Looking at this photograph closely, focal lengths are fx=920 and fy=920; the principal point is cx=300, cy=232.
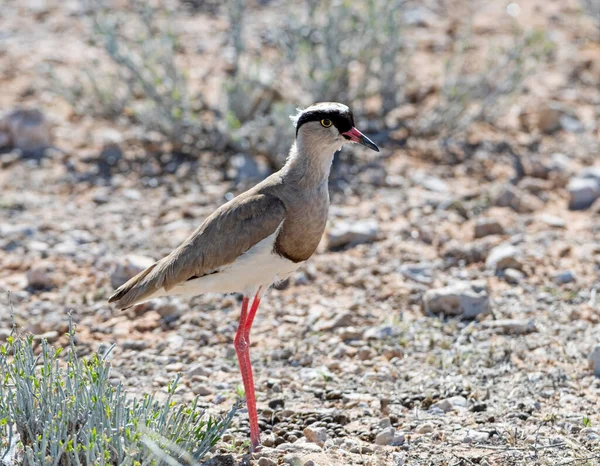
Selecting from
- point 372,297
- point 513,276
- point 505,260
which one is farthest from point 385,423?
point 505,260

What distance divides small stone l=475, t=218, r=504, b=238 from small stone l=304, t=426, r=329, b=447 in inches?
115

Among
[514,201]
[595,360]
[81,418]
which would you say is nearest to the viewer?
[81,418]

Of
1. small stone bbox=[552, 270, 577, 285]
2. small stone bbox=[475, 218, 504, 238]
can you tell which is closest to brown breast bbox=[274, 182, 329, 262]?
small stone bbox=[552, 270, 577, 285]

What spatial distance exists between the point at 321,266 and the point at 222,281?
6.57 feet

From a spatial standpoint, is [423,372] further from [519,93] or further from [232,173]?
[519,93]

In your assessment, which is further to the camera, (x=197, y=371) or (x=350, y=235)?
(x=350, y=235)

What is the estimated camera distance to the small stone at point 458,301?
18.8 ft

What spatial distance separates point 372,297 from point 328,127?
5.96ft

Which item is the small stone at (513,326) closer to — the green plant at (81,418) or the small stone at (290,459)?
the small stone at (290,459)

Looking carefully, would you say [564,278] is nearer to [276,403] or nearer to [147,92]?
[276,403]

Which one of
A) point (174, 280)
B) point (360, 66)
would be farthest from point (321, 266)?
point (360, 66)

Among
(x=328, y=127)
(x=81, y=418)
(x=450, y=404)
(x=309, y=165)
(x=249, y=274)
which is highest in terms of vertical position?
(x=328, y=127)

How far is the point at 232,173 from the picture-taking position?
7.88 meters

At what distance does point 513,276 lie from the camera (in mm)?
6242
